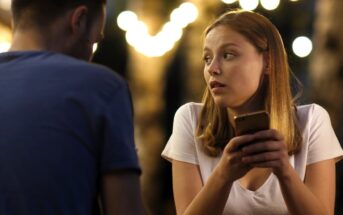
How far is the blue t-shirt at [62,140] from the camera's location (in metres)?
2.28

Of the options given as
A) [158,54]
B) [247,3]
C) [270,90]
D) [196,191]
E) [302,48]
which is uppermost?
[247,3]

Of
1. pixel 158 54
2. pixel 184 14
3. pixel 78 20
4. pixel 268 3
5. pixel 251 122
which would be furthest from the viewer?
pixel 158 54

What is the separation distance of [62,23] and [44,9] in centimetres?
6

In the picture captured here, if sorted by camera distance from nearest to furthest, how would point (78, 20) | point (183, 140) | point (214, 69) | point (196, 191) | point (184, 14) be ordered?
point (78, 20)
point (214, 69)
point (196, 191)
point (183, 140)
point (184, 14)

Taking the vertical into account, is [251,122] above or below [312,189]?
above

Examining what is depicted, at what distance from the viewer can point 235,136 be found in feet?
10.6

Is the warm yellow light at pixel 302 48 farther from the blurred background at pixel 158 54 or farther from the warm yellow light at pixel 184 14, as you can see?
the warm yellow light at pixel 184 14

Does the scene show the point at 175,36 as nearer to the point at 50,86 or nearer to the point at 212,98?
the point at 212,98

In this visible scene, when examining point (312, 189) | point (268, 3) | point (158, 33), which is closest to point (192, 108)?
point (312, 189)

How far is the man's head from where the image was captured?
8.02ft

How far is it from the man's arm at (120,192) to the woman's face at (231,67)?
93 centimetres

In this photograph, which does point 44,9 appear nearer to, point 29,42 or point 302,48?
point 29,42

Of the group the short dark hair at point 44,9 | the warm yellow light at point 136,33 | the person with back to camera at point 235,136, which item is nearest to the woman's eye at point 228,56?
the person with back to camera at point 235,136

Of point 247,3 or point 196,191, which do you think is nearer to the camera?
point 196,191
